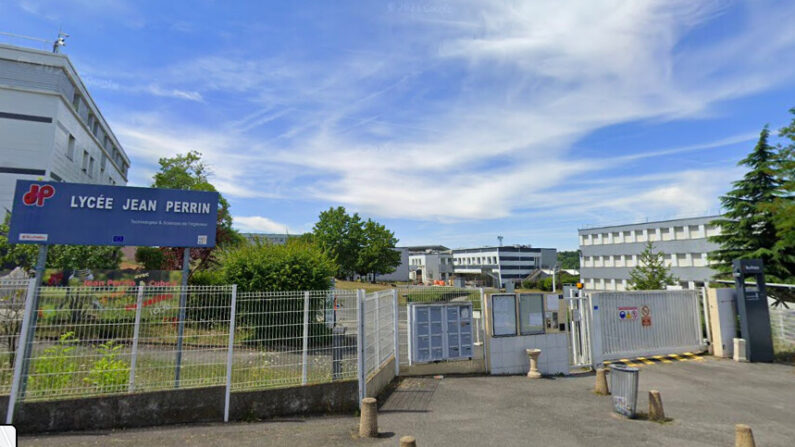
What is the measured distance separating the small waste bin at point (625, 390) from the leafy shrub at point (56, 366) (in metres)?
9.11

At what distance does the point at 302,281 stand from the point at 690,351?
534 inches

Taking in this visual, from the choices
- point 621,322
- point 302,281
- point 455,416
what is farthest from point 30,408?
point 621,322

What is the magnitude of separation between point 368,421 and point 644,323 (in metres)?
10.9

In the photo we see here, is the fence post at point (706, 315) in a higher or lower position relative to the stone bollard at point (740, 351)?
higher

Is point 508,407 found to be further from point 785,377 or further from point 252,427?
point 785,377

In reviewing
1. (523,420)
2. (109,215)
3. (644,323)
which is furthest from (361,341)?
(644,323)

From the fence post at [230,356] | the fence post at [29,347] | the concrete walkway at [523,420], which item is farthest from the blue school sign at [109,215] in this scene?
the concrete walkway at [523,420]

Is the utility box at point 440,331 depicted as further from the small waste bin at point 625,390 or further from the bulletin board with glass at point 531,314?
the small waste bin at point 625,390

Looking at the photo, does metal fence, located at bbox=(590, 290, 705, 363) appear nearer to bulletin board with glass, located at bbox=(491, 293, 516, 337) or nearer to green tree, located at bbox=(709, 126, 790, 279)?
bulletin board with glass, located at bbox=(491, 293, 516, 337)

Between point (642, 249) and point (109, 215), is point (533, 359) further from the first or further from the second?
point (642, 249)

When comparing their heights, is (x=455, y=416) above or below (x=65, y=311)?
below

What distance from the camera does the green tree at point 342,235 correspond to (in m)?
56.9

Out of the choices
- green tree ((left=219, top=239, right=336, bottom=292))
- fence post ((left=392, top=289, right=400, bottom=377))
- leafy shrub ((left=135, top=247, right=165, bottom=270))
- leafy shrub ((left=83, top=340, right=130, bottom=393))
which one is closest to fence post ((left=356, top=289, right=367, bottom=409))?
fence post ((left=392, top=289, right=400, bottom=377))

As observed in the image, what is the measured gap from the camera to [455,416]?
6.89 m
